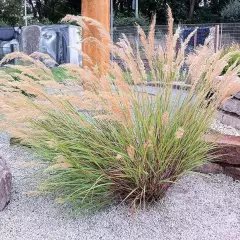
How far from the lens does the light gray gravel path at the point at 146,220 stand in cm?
191

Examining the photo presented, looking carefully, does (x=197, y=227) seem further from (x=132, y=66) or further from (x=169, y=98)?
(x=132, y=66)

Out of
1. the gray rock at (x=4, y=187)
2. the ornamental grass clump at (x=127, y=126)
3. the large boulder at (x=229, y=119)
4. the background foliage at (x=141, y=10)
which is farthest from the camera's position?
the background foliage at (x=141, y=10)

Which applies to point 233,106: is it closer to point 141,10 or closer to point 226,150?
point 226,150

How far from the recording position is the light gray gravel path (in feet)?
6.25

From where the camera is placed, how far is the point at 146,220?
6.57 feet

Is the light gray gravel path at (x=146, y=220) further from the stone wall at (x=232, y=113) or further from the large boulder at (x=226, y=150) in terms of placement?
the stone wall at (x=232, y=113)

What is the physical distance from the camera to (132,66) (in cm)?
181

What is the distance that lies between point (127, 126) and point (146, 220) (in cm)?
52

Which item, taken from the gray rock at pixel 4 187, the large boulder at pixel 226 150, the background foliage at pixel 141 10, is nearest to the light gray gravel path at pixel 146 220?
the gray rock at pixel 4 187

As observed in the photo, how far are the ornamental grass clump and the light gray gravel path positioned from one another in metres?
0.09

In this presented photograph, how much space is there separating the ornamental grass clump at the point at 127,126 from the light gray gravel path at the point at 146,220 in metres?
0.09

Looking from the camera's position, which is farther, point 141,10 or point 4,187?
point 141,10

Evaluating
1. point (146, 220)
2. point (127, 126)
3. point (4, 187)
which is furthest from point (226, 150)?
point (4, 187)

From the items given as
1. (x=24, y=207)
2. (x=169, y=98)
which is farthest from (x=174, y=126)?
(x=24, y=207)
